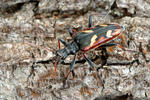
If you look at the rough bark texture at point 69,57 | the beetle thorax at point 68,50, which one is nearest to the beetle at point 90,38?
the beetle thorax at point 68,50

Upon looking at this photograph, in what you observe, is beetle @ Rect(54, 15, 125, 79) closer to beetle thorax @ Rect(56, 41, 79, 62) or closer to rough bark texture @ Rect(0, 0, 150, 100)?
beetle thorax @ Rect(56, 41, 79, 62)

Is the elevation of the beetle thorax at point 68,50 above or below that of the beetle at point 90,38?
below

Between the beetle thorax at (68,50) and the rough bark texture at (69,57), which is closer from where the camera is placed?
the rough bark texture at (69,57)

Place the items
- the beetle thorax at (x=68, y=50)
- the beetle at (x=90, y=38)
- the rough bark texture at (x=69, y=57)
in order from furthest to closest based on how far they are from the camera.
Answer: the beetle at (x=90, y=38), the beetle thorax at (x=68, y=50), the rough bark texture at (x=69, y=57)

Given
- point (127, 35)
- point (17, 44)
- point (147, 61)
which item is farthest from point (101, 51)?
point (17, 44)

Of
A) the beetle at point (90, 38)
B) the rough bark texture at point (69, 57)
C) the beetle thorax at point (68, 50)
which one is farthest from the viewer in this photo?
the beetle at point (90, 38)

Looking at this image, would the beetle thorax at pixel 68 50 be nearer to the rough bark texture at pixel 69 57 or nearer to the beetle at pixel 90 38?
the beetle at pixel 90 38

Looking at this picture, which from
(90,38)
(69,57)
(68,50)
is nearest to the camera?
(69,57)

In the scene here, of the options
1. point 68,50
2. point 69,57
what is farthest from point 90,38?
point 69,57

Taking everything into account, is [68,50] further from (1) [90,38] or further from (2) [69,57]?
(1) [90,38]

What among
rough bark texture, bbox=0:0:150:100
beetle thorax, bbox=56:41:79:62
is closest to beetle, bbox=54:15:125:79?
beetle thorax, bbox=56:41:79:62

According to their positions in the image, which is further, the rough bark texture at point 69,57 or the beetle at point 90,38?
the beetle at point 90,38
